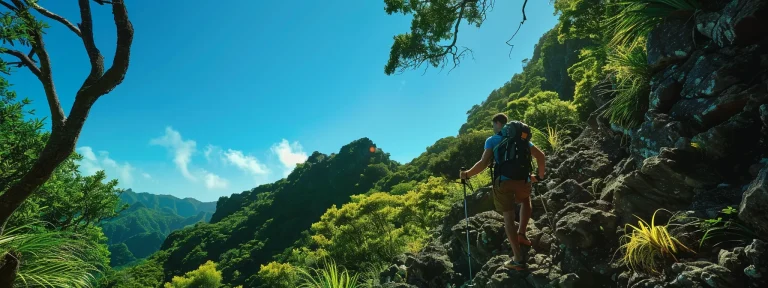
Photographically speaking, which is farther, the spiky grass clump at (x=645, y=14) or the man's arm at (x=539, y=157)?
the spiky grass clump at (x=645, y=14)

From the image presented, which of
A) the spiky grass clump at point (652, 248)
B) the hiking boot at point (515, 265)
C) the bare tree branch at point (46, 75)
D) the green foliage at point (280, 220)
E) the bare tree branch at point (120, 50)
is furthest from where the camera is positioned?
the green foliage at point (280, 220)

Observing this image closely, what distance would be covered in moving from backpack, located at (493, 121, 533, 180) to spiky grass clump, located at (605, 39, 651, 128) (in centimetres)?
216

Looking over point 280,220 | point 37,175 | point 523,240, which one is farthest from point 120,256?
point 523,240

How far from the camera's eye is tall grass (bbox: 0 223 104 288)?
9.12ft

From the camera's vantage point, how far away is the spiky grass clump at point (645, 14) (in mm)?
4770

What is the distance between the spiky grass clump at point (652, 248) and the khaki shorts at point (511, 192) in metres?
1.24

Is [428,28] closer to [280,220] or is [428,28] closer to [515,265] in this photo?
[515,265]

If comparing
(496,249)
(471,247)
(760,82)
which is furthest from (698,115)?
(471,247)

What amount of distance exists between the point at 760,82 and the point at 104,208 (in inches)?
704

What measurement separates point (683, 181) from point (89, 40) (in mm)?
6556

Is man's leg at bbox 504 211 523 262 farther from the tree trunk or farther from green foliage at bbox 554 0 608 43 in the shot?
green foliage at bbox 554 0 608 43

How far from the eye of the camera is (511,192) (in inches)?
167

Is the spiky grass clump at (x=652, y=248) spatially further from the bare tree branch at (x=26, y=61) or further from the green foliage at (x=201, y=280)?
the green foliage at (x=201, y=280)

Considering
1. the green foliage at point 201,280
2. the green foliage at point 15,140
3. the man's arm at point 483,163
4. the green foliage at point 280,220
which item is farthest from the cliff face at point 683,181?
the green foliage at point 280,220
